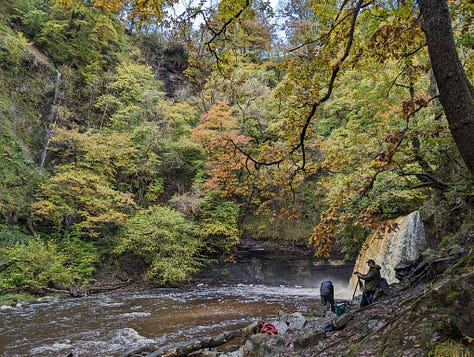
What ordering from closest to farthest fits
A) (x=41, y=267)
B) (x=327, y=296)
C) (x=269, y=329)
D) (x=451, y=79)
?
(x=451, y=79)
(x=269, y=329)
(x=327, y=296)
(x=41, y=267)

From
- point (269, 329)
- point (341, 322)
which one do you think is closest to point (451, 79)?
point (341, 322)

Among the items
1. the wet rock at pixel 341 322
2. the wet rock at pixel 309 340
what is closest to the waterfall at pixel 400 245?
the wet rock at pixel 341 322

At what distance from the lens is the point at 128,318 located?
990 centimetres

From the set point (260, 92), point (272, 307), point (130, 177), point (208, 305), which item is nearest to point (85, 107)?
point (130, 177)

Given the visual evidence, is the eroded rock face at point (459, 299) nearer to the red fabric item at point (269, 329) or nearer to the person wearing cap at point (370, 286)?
the person wearing cap at point (370, 286)

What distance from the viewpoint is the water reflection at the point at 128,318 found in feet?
24.3

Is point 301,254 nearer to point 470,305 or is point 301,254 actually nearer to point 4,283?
point 4,283

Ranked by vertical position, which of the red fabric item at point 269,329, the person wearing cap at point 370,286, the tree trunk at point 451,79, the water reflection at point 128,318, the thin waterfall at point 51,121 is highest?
the thin waterfall at point 51,121

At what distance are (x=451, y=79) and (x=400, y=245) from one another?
10.7 m

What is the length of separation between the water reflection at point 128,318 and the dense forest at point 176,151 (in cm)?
252

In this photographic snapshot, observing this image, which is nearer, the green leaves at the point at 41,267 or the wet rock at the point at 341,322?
the wet rock at the point at 341,322

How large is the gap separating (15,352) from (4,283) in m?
6.96

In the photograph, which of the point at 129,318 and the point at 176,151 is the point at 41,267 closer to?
the point at 129,318

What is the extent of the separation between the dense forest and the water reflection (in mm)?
2517
